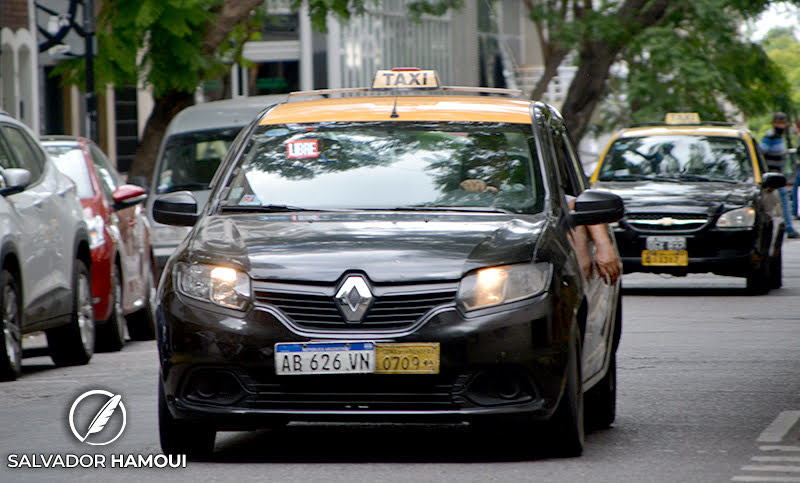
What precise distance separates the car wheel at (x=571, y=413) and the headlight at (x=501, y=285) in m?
0.28

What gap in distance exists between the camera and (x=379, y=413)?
7375mm

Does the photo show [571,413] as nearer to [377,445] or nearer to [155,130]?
[377,445]

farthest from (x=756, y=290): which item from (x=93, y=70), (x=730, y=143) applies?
(x=93, y=70)

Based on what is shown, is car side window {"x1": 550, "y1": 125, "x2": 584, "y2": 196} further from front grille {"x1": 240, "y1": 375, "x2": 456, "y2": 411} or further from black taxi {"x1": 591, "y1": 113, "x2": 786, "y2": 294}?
black taxi {"x1": 591, "y1": 113, "x2": 786, "y2": 294}

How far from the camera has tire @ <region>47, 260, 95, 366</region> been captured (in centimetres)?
1271

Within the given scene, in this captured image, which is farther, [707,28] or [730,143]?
[707,28]

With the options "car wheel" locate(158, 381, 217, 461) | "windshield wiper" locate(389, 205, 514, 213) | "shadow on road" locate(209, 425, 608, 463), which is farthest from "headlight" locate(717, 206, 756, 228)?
"car wheel" locate(158, 381, 217, 461)

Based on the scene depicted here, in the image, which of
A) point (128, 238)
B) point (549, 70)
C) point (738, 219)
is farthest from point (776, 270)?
point (549, 70)

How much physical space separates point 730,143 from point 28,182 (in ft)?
32.9

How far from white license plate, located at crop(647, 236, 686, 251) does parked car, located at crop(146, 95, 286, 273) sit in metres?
5.02

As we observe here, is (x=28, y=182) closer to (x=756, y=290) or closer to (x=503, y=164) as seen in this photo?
(x=503, y=164)

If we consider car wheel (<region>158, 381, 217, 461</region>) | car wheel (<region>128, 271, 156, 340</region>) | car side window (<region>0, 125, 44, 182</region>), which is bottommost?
car wheel (<region>128, 271, 156, 340</region>)

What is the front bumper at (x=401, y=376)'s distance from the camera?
727cm

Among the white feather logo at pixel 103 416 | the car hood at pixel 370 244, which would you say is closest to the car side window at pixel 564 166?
the car hood at pixel 370 244
